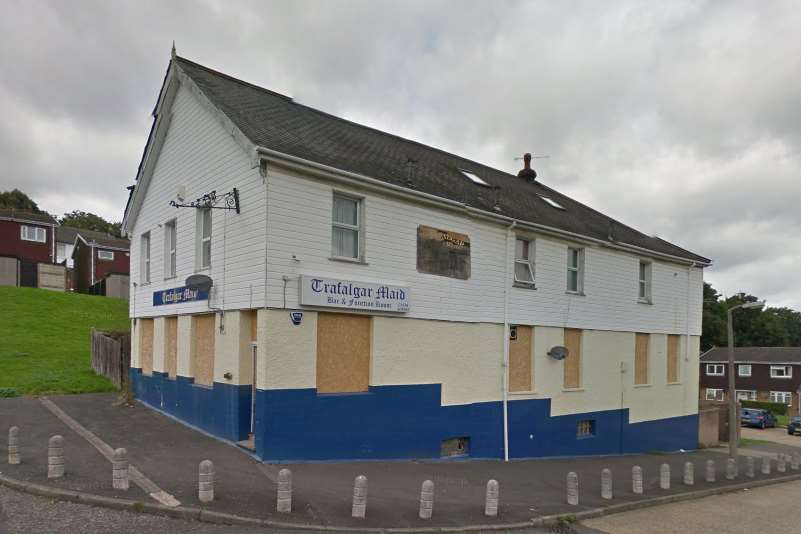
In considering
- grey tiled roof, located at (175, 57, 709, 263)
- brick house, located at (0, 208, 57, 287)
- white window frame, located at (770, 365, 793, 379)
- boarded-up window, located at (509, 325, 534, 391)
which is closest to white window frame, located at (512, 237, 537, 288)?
grey tiled roof, located at (175, 57, 709, 263)

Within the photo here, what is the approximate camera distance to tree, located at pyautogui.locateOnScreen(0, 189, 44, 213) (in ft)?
222

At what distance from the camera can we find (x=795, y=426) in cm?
4025

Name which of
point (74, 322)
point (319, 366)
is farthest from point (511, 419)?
point (74, 322)

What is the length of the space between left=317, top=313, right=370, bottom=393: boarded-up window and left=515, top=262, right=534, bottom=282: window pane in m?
5.89

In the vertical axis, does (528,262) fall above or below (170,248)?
below

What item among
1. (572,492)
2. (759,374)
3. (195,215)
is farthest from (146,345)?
(759,374)

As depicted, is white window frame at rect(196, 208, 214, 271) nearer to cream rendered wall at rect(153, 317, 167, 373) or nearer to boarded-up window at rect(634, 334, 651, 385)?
cream rendered wall at rect(153, 317, 167, 373)

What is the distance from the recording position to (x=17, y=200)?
Answer: 68.8 metres

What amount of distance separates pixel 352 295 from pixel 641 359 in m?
14.2

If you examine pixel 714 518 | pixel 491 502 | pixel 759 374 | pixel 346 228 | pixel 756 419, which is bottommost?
pixel 756 419

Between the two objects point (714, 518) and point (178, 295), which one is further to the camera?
point (178, 295)

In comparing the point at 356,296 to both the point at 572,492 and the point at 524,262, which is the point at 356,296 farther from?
the point at 524,262

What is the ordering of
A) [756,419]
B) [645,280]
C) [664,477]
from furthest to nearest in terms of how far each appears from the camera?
[756,419] → [645,280] → [664,477]

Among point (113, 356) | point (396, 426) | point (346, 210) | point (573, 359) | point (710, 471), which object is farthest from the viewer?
point (113, 356)
